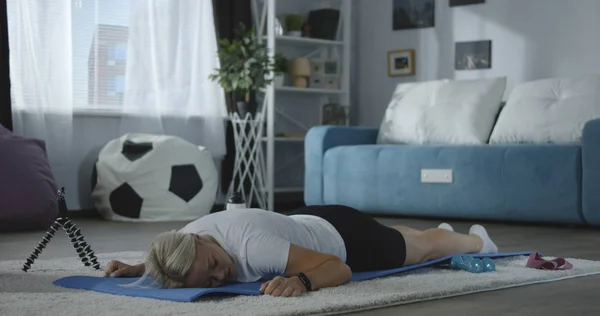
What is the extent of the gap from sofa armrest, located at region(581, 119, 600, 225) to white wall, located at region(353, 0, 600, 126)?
3.83 ft

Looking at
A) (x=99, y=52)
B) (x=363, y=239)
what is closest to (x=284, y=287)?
(x=363, y=239)

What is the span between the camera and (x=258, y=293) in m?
2.29

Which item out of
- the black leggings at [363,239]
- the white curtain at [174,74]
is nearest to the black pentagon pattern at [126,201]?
the white curtain at [174,74]

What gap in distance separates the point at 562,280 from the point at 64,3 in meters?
3.76

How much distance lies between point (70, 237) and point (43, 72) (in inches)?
108

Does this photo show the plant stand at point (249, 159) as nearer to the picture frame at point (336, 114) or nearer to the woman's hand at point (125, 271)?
the picture frame at point (336, 114)

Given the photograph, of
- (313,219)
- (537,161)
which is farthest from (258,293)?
(537,161)

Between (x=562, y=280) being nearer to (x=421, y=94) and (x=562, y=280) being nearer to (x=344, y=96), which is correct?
(x=421, y=94)

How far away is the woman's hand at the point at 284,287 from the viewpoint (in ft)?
7.32

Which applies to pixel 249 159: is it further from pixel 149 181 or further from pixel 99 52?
pixel 99 52

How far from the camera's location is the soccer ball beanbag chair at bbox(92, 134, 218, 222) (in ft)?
17.5

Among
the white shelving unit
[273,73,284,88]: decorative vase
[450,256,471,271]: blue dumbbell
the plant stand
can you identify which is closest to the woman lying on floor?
[450,256,471,271]: blue dumbbell

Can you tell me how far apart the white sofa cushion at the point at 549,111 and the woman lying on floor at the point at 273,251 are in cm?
250

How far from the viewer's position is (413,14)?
6594 millimetres
